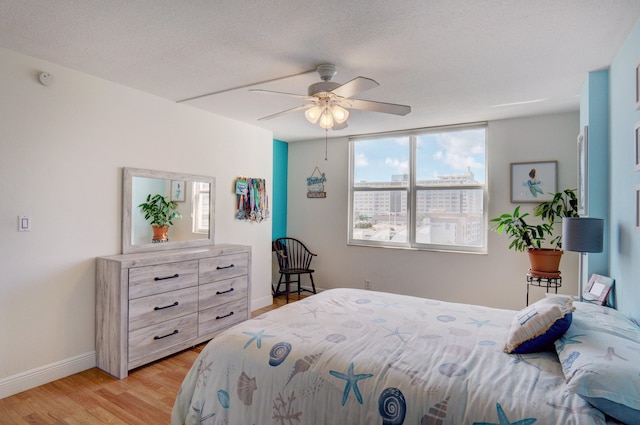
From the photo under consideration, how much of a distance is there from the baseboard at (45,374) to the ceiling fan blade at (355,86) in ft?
9.58

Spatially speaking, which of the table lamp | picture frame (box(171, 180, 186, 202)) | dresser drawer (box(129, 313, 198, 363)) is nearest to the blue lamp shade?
the table lamp

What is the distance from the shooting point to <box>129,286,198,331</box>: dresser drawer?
9.05ft

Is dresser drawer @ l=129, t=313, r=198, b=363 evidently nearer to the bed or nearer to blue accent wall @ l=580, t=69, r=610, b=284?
the bed

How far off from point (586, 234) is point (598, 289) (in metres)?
0.39

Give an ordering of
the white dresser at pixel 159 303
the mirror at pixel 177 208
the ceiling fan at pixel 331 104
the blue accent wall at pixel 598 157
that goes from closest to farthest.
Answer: the ceiling fan at pixel 331 104 < the blue accent wall at pixel 598 157 < the white dresser at pixel 159 303 < the mirror at pixel 177 208

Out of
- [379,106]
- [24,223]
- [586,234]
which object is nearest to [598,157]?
[586,234]

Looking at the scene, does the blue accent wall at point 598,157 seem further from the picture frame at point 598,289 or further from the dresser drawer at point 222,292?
the dresser drawer at point 222,292

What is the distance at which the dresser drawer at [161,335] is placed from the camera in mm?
2756

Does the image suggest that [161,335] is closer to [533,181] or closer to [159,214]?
[159,214]

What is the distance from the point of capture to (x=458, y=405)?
1.28 metres

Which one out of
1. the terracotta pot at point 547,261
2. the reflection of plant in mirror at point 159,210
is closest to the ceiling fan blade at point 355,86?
the reflection of plant in mirror at point 159,210

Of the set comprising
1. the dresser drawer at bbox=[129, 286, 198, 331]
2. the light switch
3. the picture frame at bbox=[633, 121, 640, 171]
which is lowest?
the dresser drawer at bbox=[129, 286, 198, 331]

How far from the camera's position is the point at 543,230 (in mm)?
3670

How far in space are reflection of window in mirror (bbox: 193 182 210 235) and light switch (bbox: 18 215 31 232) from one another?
1431mm
